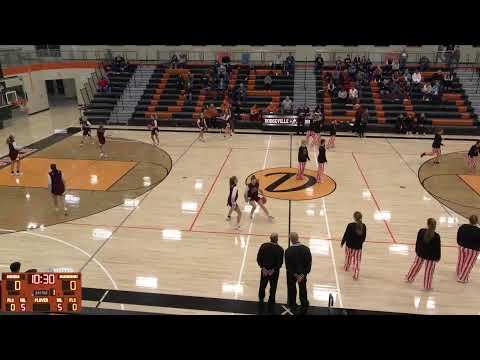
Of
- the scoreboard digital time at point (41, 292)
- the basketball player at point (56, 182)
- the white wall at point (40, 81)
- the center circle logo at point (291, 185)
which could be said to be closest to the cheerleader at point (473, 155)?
the center circle logo at point (291, 185)

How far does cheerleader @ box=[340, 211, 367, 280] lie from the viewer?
27.4 feet

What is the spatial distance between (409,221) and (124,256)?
7876 mm

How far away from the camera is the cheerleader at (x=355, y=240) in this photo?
8352mm

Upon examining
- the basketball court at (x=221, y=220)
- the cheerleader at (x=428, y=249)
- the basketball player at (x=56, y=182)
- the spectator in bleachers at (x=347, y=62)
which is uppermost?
the spectator in bleachers at (x=347, y=62)

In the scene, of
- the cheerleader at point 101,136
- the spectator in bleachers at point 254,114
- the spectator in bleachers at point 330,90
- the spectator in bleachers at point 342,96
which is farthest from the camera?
the spectator in bleachers at point 330,90

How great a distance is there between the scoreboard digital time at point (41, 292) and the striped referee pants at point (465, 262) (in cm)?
746

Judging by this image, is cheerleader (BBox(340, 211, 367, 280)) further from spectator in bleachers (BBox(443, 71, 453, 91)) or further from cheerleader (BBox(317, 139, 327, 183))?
spectator in bleachers (BBox(443, 71, 453, 91))

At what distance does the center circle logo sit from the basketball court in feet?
0.24

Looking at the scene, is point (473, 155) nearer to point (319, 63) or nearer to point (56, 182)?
point (56, 182)

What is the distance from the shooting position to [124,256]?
31.8 feet

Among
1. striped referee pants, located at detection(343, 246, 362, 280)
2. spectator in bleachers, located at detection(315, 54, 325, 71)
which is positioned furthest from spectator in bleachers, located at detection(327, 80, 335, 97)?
striped referee pants, located at detection(343, 246, 362, 280)

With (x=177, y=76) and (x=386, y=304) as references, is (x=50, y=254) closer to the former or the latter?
(x=386, y=304)

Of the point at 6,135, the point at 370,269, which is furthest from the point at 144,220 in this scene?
the point at 6,135

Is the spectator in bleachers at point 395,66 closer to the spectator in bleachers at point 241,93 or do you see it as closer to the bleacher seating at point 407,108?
the bleacher seating at point 407,108
